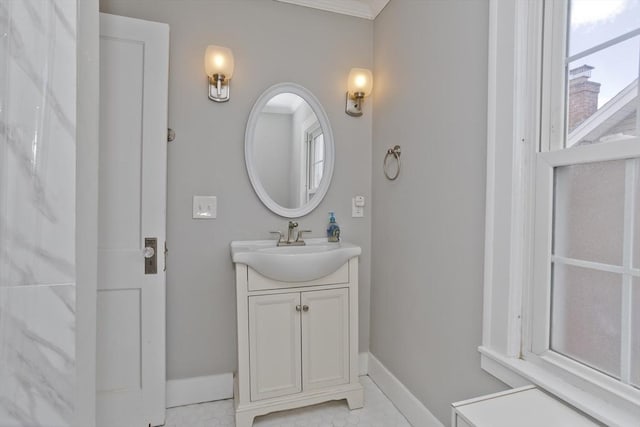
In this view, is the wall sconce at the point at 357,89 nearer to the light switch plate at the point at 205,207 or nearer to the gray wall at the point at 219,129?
the gray wall at the point at 219,129

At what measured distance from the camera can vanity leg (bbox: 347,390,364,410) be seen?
174cm

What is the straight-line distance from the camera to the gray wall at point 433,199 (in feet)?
4.19

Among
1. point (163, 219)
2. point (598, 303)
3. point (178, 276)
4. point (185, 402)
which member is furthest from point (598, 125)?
point (185, 402)

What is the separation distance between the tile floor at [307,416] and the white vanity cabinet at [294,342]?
0.07 m

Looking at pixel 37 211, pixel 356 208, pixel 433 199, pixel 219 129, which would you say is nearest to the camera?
pixel 37 211

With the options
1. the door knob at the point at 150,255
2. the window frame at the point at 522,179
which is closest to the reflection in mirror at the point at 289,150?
the door knob at the point at 150,255

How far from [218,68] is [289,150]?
1.95ft

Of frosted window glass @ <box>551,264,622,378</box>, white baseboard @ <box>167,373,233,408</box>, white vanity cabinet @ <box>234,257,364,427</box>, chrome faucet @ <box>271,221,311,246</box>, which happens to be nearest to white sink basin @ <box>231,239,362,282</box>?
white vanity cabinet @ <box>234,257,364,427</box>

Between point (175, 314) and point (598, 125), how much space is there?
79.5 inches

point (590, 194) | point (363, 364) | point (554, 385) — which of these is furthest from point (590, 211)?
point (363, 364)

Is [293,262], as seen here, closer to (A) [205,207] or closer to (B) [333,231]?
(B) [333,231]

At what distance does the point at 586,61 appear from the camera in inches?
37.3

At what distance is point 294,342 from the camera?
1663 mm

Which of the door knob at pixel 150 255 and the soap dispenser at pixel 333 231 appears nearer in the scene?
the door knob at pixel 150 255
